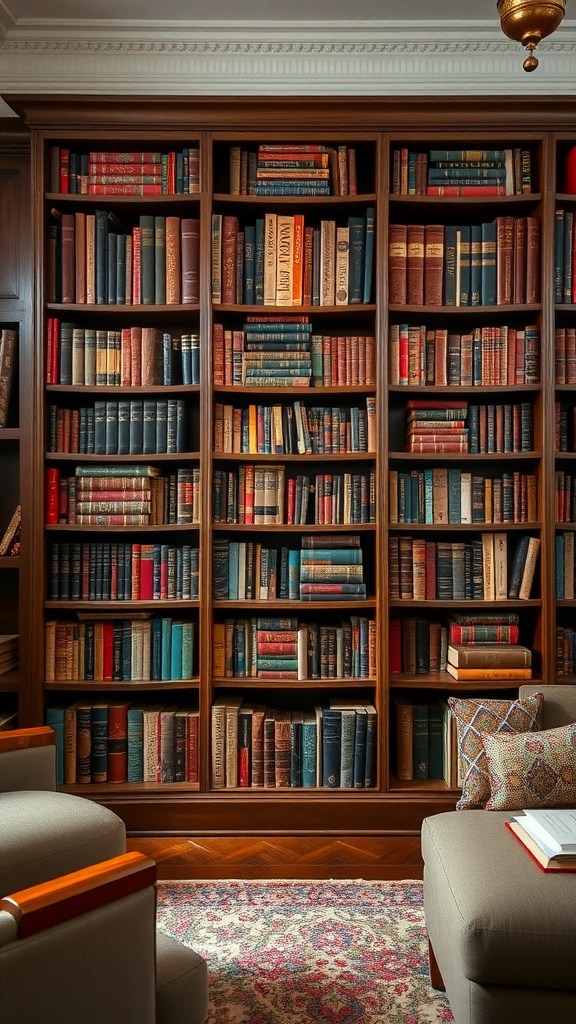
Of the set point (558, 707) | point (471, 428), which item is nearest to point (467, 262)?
point (471, 428)

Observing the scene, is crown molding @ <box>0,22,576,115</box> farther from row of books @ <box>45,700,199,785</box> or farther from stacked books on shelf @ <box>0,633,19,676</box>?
row of books @ <box>45,700,199,785</box>

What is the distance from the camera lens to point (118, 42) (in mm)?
2771

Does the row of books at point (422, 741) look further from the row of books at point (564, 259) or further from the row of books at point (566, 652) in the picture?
the row of books at point (564, 259)

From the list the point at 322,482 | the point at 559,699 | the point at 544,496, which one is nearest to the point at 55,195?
the point at 322,482

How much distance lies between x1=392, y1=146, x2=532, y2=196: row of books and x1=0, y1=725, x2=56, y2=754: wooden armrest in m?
2.33

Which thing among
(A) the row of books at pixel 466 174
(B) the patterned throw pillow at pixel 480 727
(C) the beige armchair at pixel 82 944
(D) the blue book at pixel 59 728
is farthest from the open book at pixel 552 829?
(A) the row of books at pixel 466 174

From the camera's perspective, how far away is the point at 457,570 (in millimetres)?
2902

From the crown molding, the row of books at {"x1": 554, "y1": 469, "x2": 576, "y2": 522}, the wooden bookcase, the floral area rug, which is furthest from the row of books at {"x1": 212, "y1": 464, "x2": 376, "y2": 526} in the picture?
the crown molding

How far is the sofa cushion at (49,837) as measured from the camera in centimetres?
178

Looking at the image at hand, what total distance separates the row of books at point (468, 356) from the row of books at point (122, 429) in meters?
0.88

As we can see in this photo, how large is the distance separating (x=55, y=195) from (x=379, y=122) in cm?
127

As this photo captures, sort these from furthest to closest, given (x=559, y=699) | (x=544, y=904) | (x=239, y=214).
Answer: (x=239, y=214), (x=559, y=699), (x=544, y=904)

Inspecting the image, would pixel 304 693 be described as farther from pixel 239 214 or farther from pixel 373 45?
pixel 373 45

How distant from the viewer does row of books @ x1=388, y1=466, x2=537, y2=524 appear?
114 inches
